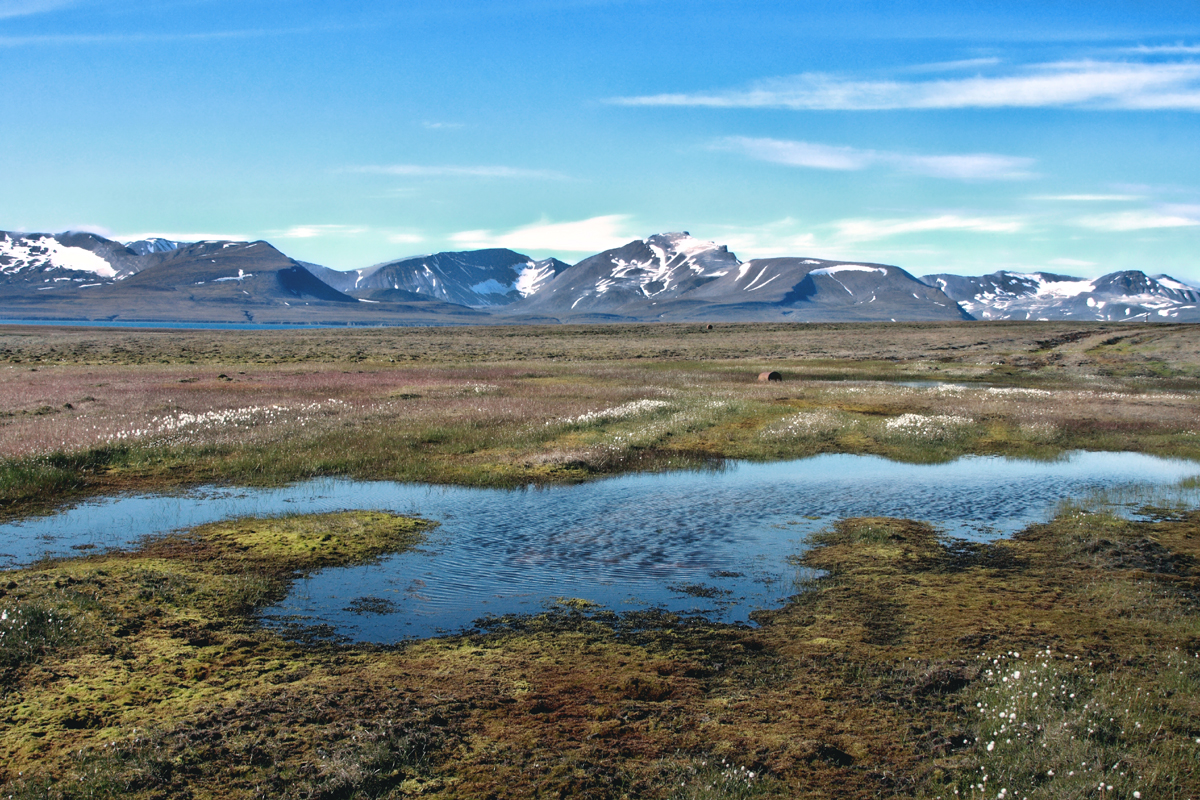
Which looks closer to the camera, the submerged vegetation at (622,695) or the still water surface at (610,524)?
the submerged vegetation at (622,695)

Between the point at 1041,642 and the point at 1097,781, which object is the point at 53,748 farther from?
the point at 1041,642

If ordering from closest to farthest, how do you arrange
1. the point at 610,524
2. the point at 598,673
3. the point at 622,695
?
the point at 622,695
the point at 598,673
the point at 610,524

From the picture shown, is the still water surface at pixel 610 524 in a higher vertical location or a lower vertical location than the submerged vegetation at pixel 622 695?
lower

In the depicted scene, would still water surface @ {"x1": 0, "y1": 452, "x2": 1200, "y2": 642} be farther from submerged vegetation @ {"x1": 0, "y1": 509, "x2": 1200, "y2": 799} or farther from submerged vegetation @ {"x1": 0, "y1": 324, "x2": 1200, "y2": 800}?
submerged vegetation @ {"x1": 0, "y1": 509, "x2": 1200, "y2": 799}

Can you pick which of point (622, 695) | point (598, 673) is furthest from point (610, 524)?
point (622, 695)

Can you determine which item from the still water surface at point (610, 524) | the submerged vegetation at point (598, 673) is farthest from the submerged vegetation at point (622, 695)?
the still water surface at point (610, 524)

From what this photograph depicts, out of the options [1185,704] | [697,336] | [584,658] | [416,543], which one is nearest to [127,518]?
[416,543]

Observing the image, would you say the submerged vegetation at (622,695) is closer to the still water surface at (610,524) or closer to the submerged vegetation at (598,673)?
the submerged vegetation at (598,673)

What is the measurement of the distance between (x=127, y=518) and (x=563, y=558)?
31.8 feet

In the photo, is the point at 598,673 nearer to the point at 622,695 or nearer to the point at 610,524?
the point at 622,695

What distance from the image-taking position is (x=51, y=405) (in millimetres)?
29688

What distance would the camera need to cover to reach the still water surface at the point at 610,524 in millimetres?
11758

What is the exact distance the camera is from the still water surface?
11.8 metres

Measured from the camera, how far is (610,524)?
16328 mm
